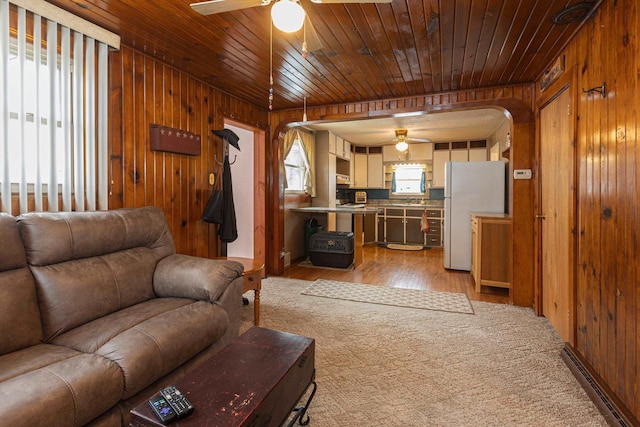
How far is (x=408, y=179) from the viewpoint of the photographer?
7.63 metres

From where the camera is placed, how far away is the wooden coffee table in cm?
105

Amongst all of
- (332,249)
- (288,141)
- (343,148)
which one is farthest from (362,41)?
(343,148)

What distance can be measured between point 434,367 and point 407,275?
99.6 inches

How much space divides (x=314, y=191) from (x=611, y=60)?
4610 millimetres

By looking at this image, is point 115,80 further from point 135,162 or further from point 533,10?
point 533,10

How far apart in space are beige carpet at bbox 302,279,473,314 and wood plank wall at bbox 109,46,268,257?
4.48 ft

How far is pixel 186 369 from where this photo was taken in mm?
1759

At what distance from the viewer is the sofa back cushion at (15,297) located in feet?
4.78

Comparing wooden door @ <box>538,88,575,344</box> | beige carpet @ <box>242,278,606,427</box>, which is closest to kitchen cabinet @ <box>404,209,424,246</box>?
beige carpet @ <box>242,278,606,427</box>

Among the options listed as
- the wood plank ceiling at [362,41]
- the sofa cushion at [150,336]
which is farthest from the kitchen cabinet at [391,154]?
the sofa cushion at [150,336]

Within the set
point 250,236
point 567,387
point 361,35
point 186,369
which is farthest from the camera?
point 250,236

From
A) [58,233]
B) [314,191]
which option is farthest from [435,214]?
[58,233]

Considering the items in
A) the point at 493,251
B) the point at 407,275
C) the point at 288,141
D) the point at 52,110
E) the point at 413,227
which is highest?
the point at 288,141

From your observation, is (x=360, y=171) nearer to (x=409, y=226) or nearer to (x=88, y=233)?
(x=409, y=226)
